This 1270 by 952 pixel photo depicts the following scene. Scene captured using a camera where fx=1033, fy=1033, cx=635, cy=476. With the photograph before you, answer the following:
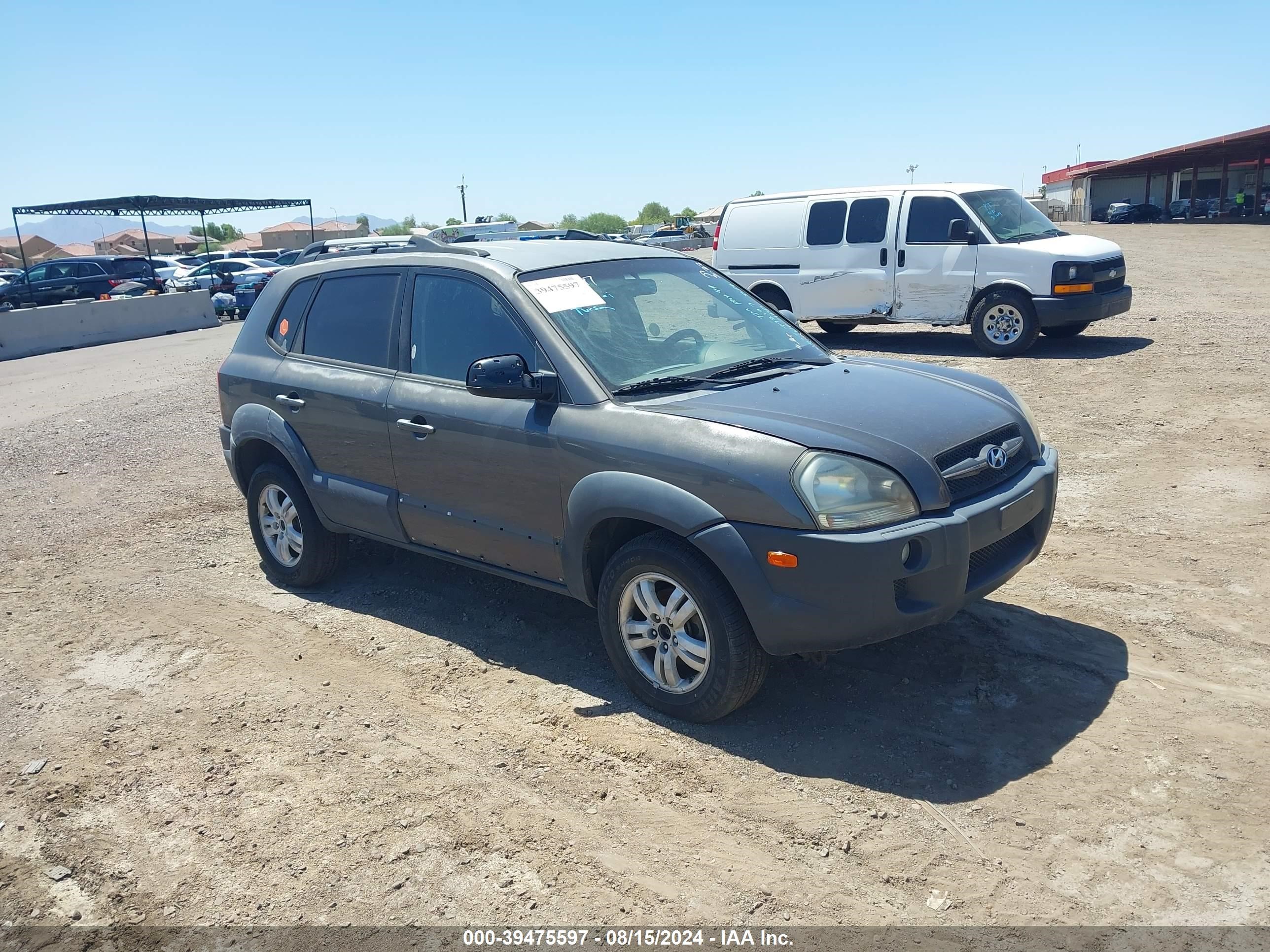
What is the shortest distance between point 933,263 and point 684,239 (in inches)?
1267

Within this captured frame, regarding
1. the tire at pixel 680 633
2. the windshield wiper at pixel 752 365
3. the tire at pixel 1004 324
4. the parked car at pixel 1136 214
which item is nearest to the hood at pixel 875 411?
the windshield wiper at pixel 752 365

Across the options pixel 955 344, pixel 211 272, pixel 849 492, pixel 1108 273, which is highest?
pixel 211 272

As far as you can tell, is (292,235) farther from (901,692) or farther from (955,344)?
(901,692)

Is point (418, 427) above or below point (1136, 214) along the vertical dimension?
below

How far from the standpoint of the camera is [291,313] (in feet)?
19.4

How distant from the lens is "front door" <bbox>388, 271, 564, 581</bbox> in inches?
177

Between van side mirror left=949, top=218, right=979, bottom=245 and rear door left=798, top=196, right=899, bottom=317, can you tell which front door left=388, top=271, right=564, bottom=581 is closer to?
van side mirror left=949, top=218, right=979, bottom=245

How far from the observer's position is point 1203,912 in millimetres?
2900

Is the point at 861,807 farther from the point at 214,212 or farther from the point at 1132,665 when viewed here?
the point at 214,212

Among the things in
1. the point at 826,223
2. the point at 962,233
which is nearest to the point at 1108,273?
the point at 962,233

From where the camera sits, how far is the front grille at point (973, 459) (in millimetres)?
3902

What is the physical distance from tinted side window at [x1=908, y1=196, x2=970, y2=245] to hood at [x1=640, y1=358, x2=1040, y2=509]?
846 centimetres

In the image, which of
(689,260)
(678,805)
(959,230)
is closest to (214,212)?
(959,230)

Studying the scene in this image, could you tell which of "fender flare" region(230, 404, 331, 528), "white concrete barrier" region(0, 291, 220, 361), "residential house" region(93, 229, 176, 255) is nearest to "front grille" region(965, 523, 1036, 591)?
"fender flare" region(230, 404, 331, 528)
